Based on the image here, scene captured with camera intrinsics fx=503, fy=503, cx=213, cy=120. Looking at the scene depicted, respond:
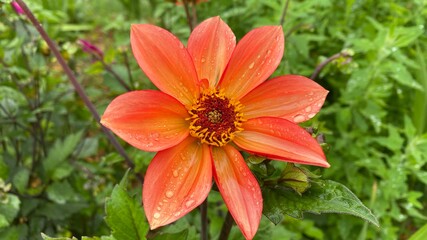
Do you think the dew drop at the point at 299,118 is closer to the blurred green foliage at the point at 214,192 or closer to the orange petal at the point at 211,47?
the orange petal at the point at 211,47

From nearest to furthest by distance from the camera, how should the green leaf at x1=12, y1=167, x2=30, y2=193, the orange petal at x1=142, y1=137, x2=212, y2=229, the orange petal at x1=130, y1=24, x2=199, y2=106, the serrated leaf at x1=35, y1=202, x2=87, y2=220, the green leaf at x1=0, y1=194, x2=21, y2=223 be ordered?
the orange petal at x1=142, y1=137, x2=212, y2=229, the orange petal at x1=130, y1=24, x2=199, y2=106, the green leaf at x1=0, y1=194, x2=21, y2=223, the green leaf at x1=12, y1=167, x2=30, y2=193, the serrated leaf at x1=35, y1=202, x2=87, y2=220

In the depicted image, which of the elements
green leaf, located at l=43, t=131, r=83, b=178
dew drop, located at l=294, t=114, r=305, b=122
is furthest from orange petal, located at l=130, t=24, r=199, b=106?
green leaf, located at l=43, t=131, r=83, b=178

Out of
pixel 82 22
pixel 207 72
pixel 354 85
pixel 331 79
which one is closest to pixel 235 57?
pixel 207 72

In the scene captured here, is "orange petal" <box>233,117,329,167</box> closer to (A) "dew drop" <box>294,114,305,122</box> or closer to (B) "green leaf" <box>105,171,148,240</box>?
(A) "dew drop" <box>294,114,305,122</box>

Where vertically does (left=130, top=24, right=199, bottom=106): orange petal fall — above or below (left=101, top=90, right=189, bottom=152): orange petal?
above

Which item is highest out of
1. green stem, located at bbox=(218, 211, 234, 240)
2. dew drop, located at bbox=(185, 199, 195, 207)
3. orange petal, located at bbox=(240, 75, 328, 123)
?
orange petal, located at bbox=(240, 75, 328, 123)

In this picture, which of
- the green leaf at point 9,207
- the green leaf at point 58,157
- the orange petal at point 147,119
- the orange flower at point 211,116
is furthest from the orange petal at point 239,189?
the green leaf at point 58,157

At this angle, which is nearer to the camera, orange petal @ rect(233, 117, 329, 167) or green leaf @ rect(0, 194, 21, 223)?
orange petal @ rect(233, 117, 329, 167)
